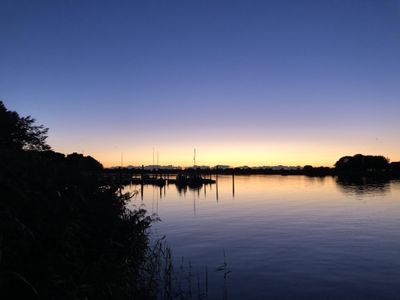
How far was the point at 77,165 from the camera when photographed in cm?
1441

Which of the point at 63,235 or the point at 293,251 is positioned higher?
the point at 63,235

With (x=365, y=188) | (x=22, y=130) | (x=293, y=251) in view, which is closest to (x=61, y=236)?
(x=293, y=251)

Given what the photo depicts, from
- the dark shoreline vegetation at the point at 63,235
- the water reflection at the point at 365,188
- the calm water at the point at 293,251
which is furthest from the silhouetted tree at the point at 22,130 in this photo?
the water reflection at the point at 365,188

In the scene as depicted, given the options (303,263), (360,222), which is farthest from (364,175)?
(303,263)

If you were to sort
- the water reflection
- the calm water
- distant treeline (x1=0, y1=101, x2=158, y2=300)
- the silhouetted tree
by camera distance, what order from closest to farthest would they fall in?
distant treeline (x1=0, y1=101, x2=158, y2=300) < the calm water < the silhouetted tree < the water reflection

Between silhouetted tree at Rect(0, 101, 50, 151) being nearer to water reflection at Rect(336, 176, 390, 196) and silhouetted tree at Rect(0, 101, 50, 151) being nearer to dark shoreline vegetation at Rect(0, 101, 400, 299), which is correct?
dark shoreline vegetation at Rect(0, 101, 400, 299)

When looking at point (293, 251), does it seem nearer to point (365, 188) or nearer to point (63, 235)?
point (63, 235)

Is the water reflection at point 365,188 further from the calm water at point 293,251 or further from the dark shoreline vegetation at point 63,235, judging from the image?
the dark shoreline vegetation at point 63,235

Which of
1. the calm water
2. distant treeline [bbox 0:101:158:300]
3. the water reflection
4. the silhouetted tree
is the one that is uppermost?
the silhouetted tree

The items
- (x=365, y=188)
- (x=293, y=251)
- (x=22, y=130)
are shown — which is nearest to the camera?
(x=293, y=251)

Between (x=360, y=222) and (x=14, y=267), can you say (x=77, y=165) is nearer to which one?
(x=14, y=267)

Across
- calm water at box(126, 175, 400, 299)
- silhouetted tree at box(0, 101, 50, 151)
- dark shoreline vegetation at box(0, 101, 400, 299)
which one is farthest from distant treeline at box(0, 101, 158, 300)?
silhouetted tree at box(0, 101, 50, 151)

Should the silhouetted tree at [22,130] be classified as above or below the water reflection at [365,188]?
above

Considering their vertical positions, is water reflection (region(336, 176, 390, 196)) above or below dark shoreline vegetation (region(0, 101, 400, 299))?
below
